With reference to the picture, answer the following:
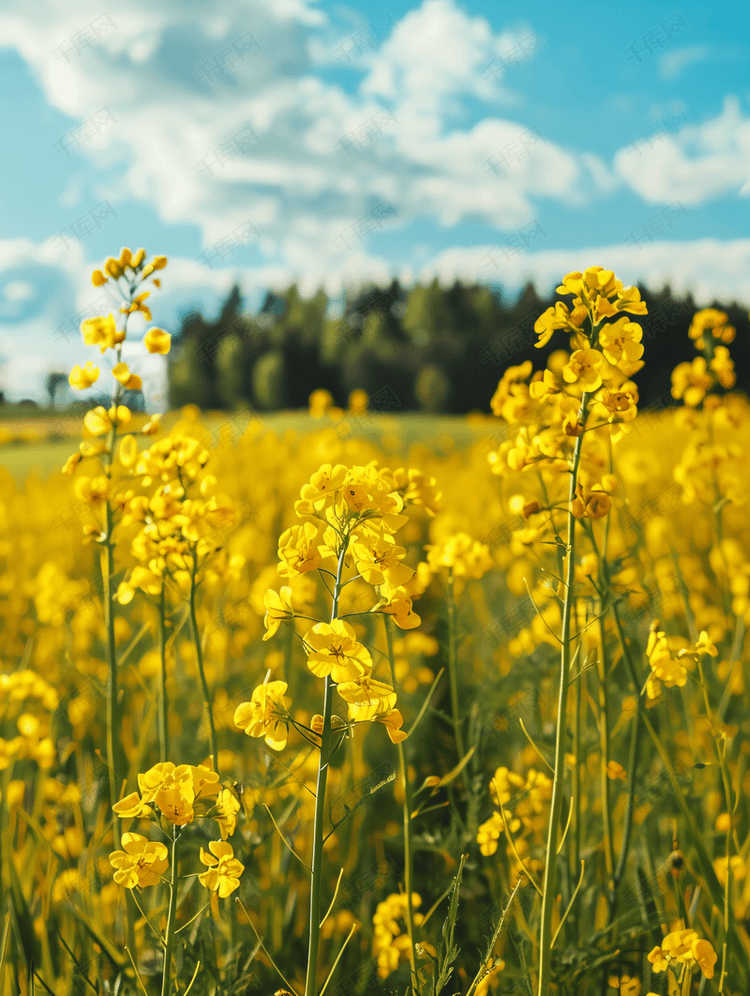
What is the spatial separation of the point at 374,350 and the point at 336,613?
101ft


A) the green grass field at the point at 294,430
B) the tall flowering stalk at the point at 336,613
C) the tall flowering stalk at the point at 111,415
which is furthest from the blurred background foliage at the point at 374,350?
the tall flowering stalk at the point at 336,613

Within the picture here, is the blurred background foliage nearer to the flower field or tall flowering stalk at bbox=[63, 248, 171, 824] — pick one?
the flower field

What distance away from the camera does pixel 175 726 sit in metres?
2.97

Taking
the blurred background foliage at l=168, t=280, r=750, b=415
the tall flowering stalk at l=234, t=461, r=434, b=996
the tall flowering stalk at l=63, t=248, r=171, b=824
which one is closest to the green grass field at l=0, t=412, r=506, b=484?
the blurred background foliage at l=168, t=280, r=750, b=415

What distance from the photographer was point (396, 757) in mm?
2645

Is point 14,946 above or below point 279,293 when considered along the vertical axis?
below

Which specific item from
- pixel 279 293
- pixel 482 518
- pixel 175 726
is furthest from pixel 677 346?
pixel 279 293

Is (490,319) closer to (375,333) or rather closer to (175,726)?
(375,333)

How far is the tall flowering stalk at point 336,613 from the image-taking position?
37.0 inches

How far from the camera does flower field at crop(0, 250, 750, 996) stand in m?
1.05

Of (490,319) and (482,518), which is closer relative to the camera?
(482,518)

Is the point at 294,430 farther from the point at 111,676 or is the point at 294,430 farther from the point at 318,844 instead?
the point at 318,844

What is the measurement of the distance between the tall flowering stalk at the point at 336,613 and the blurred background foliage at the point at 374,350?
20.2 metres

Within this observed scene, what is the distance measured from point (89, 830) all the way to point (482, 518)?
367 centimetres
